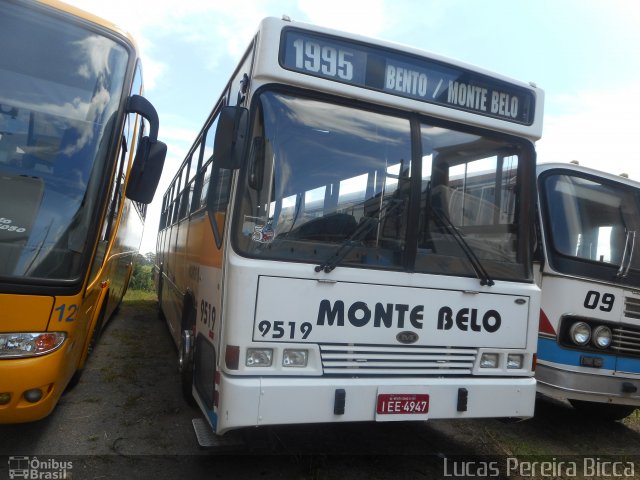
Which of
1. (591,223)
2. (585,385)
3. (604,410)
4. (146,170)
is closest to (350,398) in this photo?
(146,170)

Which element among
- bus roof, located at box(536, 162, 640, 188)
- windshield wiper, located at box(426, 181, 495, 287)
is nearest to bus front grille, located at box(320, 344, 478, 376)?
windshield wiper, located at box(426, 181, 495, 287)

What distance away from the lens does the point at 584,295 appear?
5238 mm

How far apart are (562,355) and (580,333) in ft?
0.95

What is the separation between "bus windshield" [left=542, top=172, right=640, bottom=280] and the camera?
5.34 meters

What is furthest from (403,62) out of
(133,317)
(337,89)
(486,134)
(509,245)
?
(133,317)

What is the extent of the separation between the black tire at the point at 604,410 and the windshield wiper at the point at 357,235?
162 inches

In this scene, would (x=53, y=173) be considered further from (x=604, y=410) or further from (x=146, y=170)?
(x=604, y=410)

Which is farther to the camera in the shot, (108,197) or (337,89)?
(108,197)

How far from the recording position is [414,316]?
12.8 ft

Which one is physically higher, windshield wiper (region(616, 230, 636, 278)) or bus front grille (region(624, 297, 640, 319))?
windshield wiper (region(616, 230, 636, 278))

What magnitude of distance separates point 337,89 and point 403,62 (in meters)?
0.65

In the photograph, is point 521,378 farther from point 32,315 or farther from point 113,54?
point 113,54

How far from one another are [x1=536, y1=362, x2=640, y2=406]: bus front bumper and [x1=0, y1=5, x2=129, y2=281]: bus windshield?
4.29 meters

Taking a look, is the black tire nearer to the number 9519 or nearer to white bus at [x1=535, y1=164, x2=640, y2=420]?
white bus at [x1=535, y1=164, x2=640, y2=420]
